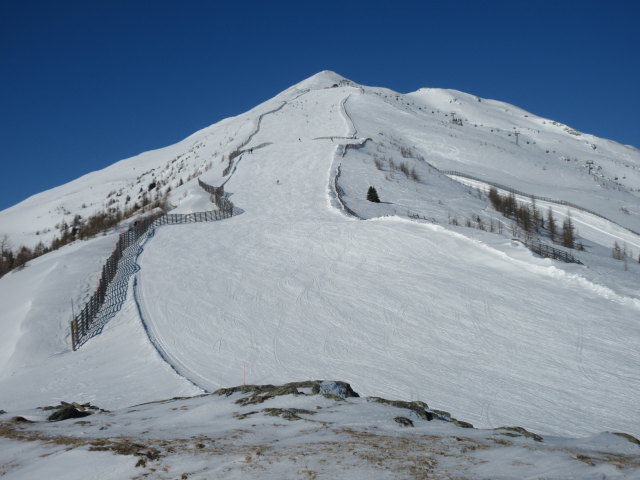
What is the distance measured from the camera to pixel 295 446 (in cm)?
589

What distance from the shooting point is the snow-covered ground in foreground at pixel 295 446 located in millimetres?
5172

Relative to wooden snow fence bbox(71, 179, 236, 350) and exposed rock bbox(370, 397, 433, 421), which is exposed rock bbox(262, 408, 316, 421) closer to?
exposed rock bbox(370, 397, 433, 421)

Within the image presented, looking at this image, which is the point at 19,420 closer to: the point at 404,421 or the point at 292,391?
the point at 292,391

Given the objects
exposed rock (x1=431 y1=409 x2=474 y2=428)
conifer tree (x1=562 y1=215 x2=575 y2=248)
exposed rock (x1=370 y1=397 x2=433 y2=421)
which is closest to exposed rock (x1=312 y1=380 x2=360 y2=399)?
exposed rock (x1=370 y1=397 x2=433 y2=421)

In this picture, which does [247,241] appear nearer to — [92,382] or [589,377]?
[92,382]

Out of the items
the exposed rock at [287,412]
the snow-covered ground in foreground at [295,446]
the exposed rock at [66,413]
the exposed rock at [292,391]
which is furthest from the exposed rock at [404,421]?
the exposed rock at [66,413]

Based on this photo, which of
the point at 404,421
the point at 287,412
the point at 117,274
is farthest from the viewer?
the point at 117,274

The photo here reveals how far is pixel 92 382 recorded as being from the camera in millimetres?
14906

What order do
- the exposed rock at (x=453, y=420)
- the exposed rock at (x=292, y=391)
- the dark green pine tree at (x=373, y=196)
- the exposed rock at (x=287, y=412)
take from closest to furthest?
1. the exposed rock at (x=287, y=412)
2. the exposed rock at (x=453, y=420)
3. the exposed rock at (x=292, y=391)
4. the dark green pine tree at (x=373, y=196)

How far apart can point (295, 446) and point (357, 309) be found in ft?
40.3

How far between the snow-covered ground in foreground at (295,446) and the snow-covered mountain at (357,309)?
4348 millimetres

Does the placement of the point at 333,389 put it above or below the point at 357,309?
below

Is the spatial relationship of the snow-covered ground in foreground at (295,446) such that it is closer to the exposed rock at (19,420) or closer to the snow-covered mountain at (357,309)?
the exposed rock at (19,420)

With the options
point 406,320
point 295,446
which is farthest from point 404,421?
point 406,320
